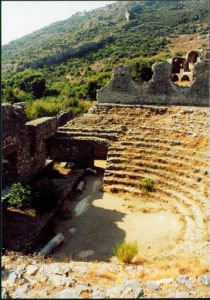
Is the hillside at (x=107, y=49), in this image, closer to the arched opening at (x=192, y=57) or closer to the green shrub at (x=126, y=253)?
the arched opening at (x=192, y=57)

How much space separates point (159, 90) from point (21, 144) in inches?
329

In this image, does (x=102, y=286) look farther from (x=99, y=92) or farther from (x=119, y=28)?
(x=119, y=28)

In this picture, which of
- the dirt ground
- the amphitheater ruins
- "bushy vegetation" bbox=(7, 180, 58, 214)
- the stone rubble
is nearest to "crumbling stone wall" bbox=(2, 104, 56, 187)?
the amphitheater ruins

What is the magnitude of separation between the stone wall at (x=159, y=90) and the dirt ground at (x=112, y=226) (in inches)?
272

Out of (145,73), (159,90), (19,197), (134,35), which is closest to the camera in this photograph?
(19,197)

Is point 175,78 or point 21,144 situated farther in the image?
point 175,78

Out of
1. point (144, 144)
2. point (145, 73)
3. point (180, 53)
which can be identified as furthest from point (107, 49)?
point (144, 144)

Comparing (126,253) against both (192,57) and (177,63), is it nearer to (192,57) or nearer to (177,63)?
(177,63)

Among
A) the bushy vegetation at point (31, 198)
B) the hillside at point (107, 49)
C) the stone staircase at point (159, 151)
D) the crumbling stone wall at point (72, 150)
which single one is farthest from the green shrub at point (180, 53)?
the bushy vegetation at point (31, 198)

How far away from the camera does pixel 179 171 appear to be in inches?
564

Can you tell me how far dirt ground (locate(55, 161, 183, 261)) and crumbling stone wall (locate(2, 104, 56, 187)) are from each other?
7.67ft

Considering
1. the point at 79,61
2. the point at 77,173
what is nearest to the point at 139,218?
the point at 77,173

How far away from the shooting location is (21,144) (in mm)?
14289

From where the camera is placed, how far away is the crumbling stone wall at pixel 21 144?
A: 1320cm
